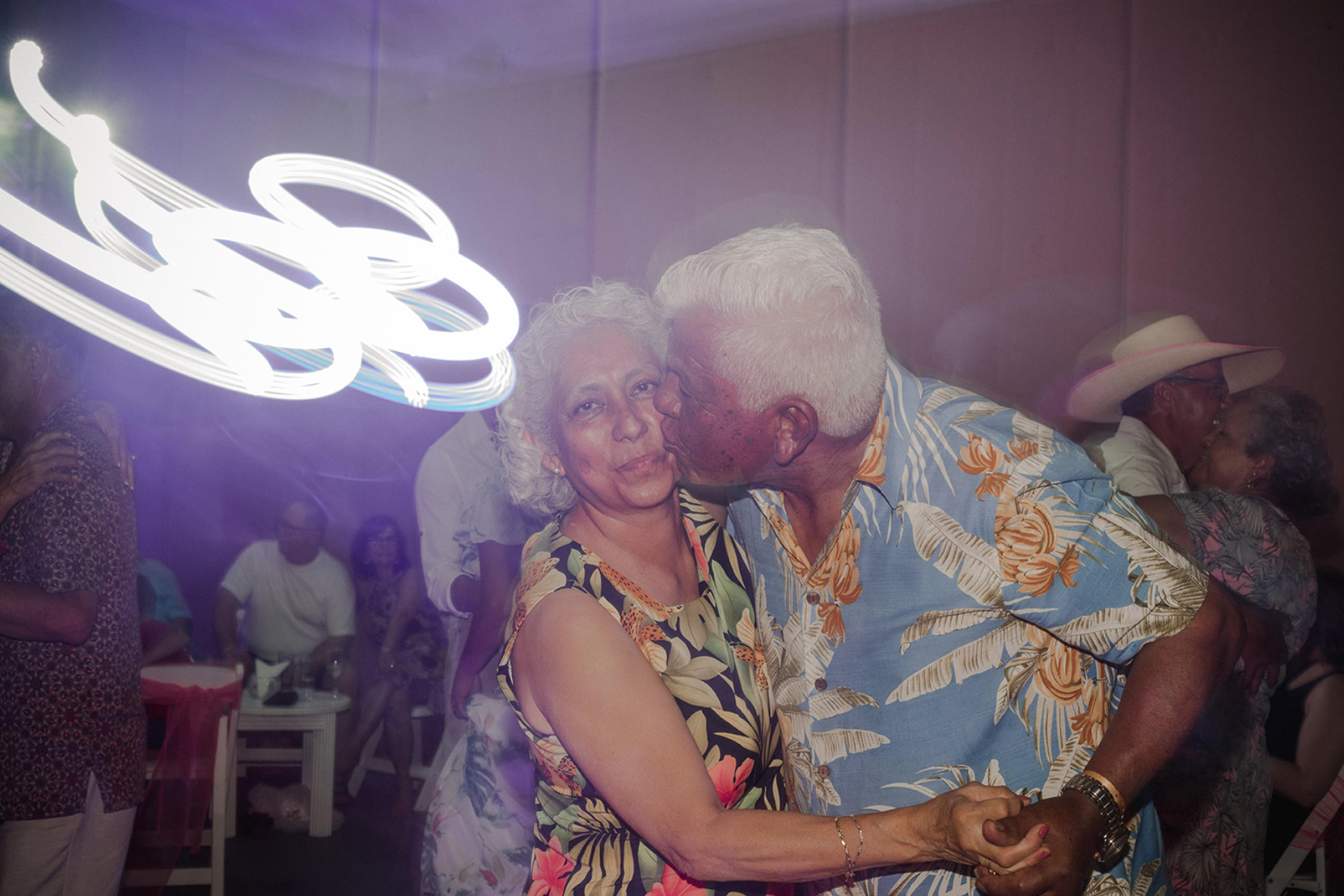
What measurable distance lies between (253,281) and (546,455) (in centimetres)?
434

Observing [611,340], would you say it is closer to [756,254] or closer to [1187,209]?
[756,254]

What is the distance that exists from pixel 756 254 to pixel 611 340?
38cm

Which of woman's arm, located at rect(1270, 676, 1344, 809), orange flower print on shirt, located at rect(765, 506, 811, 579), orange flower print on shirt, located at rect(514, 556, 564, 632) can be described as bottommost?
woman's arm, located at rect(1270, 676, 1344, 809)

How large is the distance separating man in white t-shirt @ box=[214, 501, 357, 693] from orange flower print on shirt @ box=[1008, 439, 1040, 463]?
516cm

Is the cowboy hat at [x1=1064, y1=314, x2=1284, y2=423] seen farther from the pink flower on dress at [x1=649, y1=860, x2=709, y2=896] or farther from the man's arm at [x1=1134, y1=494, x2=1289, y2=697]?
the pink flower on dress at [x1=649, y1=860, x2=709, y2=896]

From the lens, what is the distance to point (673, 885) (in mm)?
1430

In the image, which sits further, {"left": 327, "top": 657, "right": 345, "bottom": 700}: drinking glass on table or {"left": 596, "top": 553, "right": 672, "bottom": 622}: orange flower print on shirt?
{"left": 327, "top": 657, "right": 345, "bottom": 700}: drinking glass on table

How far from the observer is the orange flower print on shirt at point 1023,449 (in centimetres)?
132

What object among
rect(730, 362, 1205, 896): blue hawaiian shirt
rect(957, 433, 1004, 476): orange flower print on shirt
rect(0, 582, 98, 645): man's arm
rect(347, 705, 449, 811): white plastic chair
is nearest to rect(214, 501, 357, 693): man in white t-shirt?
rect(347, 705, 449, 811): white plastic chair

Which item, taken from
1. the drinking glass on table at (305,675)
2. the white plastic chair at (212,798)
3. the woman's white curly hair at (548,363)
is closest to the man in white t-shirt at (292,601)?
the drinking glass on table at (305,675)

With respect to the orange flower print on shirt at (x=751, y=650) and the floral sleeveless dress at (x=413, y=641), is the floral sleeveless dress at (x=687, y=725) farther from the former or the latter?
the floral sleeveless dress at (x=413, y=641)

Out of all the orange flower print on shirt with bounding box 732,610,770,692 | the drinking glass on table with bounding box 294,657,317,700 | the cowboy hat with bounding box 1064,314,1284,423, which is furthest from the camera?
the drinking glass on table with bounding box 294,657,317,700

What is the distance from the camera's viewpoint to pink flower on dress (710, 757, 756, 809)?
142cm

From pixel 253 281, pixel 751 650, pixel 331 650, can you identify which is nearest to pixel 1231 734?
pixel 751 650
